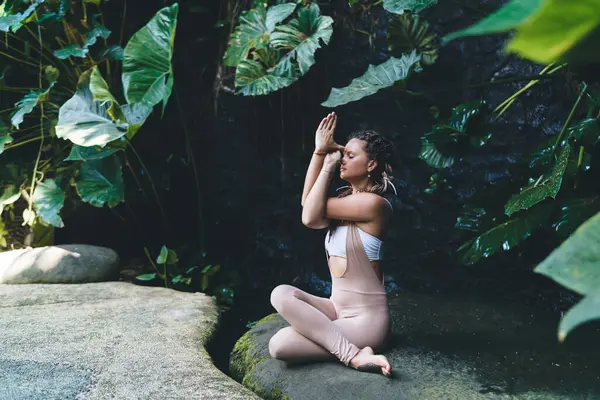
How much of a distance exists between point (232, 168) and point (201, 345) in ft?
5.59

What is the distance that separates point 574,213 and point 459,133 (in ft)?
1.83

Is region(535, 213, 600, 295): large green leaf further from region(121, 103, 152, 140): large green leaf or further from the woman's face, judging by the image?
region(121, 103, 152, 140): large green leaf

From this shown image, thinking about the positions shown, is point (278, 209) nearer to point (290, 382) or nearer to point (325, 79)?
point (325, 79)

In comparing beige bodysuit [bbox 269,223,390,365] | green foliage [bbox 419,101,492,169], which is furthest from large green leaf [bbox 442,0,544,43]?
green foliage [bbox 419,101,492,169]

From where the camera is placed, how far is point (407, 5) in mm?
2500

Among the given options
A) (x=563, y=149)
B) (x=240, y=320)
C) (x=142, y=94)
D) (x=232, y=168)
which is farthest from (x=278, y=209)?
(x=563, y=149)

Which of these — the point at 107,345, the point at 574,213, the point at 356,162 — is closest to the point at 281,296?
the point at 356,162

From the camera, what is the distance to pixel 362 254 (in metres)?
2.21

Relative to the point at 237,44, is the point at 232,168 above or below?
below

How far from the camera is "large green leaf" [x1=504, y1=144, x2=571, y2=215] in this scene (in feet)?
A: 6.88

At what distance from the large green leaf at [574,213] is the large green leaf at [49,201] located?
2.87 m

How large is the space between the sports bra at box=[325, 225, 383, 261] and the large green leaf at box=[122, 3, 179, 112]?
169 cm

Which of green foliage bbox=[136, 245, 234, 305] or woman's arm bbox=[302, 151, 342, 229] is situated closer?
woman's arm bbox=[302, 151, 342, 229]

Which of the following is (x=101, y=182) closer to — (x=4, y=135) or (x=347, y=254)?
(x=4, y=135)
